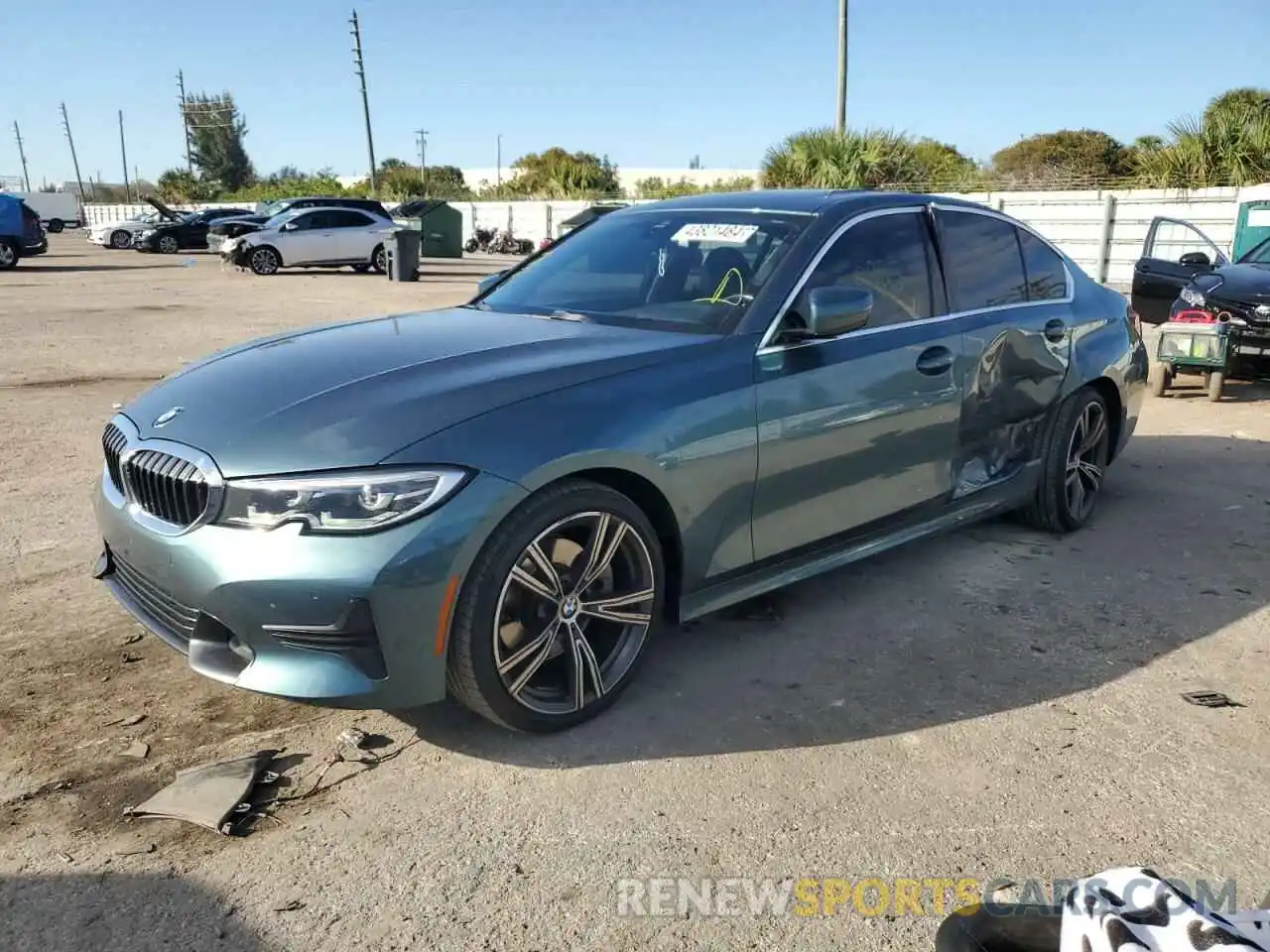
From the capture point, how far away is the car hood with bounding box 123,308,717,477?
9.20ft

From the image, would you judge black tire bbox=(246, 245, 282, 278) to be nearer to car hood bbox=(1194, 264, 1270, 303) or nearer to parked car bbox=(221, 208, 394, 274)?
parked car bbox=(221, 208, 394, 274)

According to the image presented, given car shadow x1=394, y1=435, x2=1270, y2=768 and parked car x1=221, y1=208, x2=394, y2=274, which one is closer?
car shadow x1=394, y1=435, x2=1270, y2=768

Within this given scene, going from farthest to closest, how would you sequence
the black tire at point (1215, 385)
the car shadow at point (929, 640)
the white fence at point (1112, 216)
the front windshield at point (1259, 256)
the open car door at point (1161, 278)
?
1. the white fence at point (1112, 216)
2. the open car door at point (1161, 278)
3. the front windshield at point (1259, 256)
4. the black tire at point (1215, 385)
5. the car shadow at point (929, 640)

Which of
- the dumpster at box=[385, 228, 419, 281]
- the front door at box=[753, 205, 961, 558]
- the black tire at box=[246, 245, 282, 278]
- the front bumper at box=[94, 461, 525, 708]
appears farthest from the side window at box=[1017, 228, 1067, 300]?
the black tire at box=[246, 245, 282, 278]

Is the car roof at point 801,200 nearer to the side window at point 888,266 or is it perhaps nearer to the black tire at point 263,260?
the side window at point 888,266

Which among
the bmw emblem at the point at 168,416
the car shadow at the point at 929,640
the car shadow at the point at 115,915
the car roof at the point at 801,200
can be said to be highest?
the car roof at the point at 801,200

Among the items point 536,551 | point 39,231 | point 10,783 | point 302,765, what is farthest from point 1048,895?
point 39,231

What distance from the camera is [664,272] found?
13.2 feet

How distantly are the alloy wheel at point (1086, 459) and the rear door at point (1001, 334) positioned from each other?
1.25 ft

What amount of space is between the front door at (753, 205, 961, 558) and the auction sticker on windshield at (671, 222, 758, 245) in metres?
0.33

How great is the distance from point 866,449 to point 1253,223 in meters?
13.5

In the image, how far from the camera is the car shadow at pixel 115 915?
2273 millimetres

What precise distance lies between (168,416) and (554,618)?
4.42 feet

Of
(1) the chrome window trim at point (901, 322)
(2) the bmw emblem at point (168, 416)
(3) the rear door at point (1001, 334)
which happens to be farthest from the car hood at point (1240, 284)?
(2) the bmw emblem at point (168, 416)
